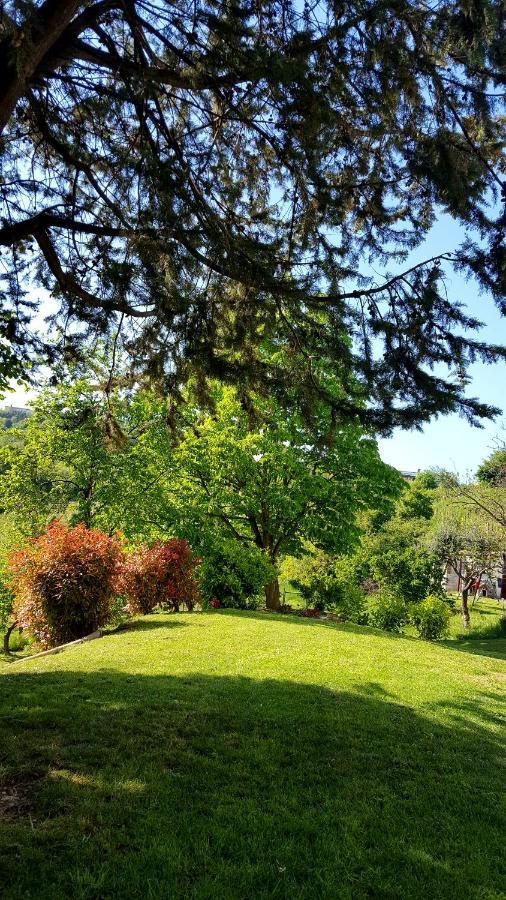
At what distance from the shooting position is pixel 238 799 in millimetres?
3666

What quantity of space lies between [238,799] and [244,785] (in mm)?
250

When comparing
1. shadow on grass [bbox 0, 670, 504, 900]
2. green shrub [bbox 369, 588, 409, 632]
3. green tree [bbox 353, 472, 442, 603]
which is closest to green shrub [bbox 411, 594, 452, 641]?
green shrub [bbox 369, 588, 409, 632]

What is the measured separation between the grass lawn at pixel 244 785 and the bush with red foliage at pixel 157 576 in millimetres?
5991

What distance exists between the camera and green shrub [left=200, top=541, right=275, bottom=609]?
15.8 m

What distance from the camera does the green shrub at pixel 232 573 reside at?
1579 cm

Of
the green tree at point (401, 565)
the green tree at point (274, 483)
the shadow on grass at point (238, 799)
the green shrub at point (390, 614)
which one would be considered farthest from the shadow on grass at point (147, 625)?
the green tree at point (401, 565)

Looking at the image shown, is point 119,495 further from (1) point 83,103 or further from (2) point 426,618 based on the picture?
(1) point 83,103

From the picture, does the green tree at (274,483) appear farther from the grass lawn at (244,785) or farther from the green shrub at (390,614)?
the grass lawn at (244,785)

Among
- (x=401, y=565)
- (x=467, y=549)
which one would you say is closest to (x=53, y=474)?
(x=401, y=565)

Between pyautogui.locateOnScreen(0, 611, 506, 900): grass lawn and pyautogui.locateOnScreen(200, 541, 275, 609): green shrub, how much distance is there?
808 centimetres

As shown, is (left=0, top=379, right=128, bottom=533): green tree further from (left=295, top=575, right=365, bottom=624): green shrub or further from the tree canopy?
the tree canopy

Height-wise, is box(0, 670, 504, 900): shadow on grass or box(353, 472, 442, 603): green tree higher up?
box(353, 472, 442, 603): green tree

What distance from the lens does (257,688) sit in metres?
6.59

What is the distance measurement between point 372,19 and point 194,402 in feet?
12.3
